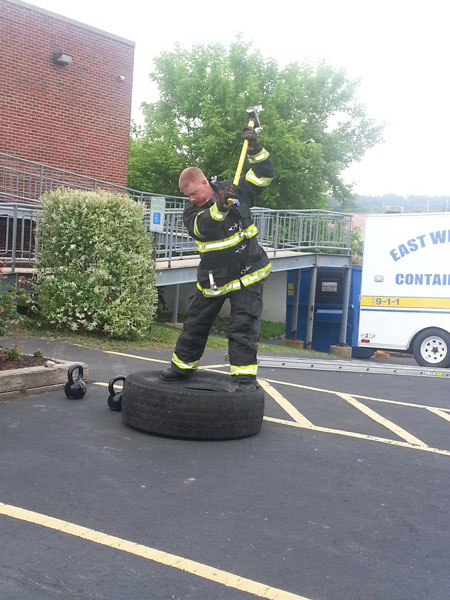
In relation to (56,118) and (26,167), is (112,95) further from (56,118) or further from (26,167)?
(26,167)

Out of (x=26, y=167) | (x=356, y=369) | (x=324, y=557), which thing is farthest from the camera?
(x=26, y=167)

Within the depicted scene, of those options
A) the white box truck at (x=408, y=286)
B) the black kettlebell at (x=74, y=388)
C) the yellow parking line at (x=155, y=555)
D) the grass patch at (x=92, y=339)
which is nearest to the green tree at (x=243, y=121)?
the white box truck at (x=408, y=286)

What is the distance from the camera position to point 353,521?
11.3ft

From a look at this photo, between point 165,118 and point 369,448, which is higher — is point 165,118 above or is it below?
above

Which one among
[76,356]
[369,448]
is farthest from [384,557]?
[76,356]

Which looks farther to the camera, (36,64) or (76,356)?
(36,64)

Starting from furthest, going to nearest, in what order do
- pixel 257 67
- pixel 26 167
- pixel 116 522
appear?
pixel 257 67 < pixel 26 167 < pixel 116 522

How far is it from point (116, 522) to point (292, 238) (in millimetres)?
A: 14044

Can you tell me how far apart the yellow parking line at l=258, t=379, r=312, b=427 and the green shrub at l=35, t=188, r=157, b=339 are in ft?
11.0

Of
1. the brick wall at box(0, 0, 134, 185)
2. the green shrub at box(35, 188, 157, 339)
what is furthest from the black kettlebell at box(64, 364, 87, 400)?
the brick wall at box(0, 0, 134, 185)

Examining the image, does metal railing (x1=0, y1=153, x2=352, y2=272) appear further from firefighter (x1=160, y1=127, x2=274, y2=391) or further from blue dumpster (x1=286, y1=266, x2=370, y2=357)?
firefighter (x1=160, y1=127, x2=274, y2=391)

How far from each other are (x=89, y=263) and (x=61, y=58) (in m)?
7.79

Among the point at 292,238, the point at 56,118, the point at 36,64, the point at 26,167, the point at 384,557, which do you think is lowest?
the point at 384,557

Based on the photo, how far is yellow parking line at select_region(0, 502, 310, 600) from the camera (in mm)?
2660
